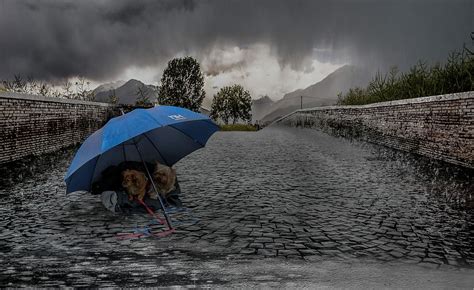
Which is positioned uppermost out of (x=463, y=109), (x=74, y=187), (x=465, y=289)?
(x=463, y=109)

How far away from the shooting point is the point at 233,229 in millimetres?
5617

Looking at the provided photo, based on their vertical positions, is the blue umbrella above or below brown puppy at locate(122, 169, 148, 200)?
above

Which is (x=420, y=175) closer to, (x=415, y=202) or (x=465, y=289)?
(x=415, y=202)

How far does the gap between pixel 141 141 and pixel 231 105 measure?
86708 millimetres

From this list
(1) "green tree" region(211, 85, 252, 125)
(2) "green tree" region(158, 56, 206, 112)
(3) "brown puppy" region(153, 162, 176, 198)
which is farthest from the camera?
(1) "green tree" region(211, 85, 252, 125)

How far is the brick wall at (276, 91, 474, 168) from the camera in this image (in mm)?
11219

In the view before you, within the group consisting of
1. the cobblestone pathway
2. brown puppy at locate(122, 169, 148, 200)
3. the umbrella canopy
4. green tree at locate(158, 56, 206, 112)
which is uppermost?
green tree at locate(158, 56, 206, 112)

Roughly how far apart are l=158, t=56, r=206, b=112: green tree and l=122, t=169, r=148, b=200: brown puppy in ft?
188

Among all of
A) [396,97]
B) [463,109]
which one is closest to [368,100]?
[396,97]

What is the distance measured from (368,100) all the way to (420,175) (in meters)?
15.6

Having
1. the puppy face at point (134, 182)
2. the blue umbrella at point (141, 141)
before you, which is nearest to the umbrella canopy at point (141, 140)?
the blue umbrella at point (141, 141)

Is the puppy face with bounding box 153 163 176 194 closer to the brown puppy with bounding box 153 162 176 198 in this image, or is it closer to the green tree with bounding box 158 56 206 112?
the brown puppy with bounding box 153 162 176 198

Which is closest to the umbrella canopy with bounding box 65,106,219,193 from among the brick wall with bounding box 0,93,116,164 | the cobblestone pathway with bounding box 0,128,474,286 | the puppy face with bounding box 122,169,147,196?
the puppy face with bounding box 122,169,147,196

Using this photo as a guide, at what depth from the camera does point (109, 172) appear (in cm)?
654
